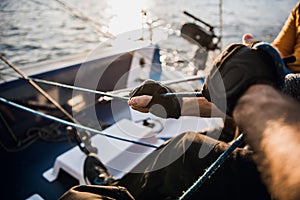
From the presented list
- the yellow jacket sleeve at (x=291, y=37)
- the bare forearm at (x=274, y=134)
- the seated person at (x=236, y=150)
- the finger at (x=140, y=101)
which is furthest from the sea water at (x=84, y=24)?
the bare forearm at (x=274, y=134)

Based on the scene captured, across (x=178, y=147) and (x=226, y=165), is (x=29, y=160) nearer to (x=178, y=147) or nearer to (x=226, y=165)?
(x=178, y=147)

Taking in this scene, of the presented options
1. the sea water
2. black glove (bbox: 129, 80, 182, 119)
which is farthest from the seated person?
the sea water

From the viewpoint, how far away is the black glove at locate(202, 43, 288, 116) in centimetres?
74

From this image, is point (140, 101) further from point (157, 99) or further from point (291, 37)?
point (291, 37)

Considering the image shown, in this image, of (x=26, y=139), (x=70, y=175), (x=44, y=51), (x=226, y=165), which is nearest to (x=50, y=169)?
(x=70, y=175)

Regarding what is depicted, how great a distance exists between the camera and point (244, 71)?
0.74 meters

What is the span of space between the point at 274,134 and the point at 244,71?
22 centimetres

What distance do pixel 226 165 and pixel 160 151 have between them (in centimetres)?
48

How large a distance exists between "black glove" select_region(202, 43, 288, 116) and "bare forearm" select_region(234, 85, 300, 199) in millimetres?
31

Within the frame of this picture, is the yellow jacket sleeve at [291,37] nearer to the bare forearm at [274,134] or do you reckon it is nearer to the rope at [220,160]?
the rope at [220,160]

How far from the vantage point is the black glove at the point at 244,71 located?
736 millimetres

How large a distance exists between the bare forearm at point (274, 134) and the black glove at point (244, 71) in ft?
0.10

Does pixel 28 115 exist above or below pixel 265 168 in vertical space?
below

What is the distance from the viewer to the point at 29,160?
134 inches
